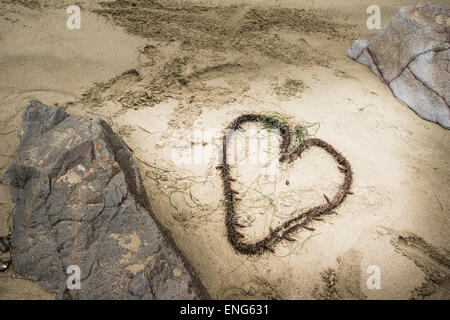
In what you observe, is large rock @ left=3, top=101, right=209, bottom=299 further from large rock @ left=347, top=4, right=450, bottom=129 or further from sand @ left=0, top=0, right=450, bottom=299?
large rock @ left=347, top=4, right=450, bottom=129

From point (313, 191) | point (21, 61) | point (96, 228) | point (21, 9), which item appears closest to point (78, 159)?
point (96, 228)

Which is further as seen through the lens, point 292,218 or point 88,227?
point 292,218

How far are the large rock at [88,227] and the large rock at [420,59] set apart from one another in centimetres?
395

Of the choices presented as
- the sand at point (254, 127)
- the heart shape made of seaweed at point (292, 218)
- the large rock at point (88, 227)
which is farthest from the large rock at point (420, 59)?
the large rock at point (88, 227)

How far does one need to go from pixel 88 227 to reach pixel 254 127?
7.63ft

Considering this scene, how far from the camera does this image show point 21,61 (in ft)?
13.5

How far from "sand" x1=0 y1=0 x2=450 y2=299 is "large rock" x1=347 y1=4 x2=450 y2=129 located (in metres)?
0.21

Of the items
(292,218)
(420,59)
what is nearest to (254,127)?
(292,218)

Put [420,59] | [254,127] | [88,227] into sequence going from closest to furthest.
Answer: [88,227] < [254,127] < [420,59]

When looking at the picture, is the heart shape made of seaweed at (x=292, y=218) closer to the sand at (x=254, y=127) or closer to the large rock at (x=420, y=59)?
the sand at (x=254, y=127)

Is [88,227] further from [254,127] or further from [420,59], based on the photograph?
[420,59]

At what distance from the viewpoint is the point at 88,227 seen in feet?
6.80

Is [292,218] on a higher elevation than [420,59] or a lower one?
lower

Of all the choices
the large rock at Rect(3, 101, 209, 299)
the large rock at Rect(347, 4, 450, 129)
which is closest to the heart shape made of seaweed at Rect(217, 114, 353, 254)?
the large rock at Rect(3, 101, 209, 299)
